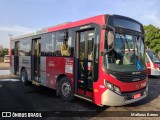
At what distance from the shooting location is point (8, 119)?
241 inches

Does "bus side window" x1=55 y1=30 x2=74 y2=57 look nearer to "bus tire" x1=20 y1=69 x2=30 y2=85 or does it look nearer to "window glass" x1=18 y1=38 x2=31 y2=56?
"window glass" x1=18 y1=38 x2=31 y2=56

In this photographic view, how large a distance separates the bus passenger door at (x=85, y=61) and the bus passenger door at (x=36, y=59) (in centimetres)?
387

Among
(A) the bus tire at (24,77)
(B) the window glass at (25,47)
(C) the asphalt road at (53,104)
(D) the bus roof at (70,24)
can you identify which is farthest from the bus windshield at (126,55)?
(A) the bus tire at (24,77)

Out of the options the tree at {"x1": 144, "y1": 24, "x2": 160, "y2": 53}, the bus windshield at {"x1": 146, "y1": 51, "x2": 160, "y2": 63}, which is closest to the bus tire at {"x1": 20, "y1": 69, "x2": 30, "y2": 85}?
the bus windshield at {"x1": 146, "y1": 51, "x2": 160, "y2": 63}

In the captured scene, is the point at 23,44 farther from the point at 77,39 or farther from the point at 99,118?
the point at 99,118

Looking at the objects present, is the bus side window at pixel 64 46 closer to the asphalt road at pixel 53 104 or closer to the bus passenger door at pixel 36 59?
the asphalt road at pixel 53 104

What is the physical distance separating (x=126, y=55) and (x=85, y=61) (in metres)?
1.42

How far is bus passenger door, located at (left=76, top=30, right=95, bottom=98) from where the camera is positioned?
7080mm

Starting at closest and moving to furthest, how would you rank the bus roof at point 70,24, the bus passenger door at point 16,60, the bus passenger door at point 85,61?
the bus roof at point 70,24
the bus passenger door at point 85,61
the bus passenger door at point 16,60

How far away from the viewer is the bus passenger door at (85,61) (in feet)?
23.2

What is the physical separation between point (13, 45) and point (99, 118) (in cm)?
1010

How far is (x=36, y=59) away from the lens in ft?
37.0

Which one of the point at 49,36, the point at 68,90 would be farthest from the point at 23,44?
the point at 68,90

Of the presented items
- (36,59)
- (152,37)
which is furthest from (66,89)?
(152,37)
